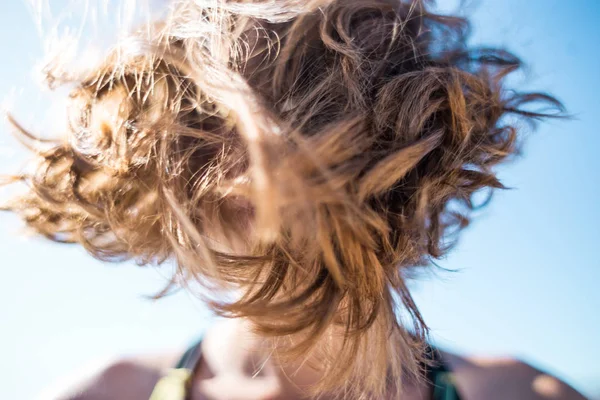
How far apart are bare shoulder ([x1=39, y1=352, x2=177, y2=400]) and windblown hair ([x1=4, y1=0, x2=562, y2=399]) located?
0.44 meters

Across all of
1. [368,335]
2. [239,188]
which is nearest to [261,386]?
[368,335]

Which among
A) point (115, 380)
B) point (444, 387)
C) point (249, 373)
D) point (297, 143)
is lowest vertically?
point (115, 380)

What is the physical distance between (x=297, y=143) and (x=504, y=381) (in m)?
0.95

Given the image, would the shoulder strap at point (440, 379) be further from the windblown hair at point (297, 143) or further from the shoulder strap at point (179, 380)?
the shoulder strap at point (179, 380)

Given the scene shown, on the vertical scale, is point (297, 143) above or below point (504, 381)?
above

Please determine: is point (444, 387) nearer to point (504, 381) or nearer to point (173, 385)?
point (504, 381)

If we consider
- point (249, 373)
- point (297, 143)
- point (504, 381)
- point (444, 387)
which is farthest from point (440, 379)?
point (297, 143)

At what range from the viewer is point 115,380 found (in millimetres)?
1227

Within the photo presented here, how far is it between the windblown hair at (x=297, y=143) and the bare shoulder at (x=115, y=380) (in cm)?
44

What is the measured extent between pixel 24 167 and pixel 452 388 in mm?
1097

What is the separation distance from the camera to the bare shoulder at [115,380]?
1.18 metres

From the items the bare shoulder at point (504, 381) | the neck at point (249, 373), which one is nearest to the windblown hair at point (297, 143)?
the neck at point (249, 373)

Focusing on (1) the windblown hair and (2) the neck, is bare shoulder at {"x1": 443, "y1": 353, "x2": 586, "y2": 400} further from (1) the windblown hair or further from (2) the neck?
(1) the windblown hair

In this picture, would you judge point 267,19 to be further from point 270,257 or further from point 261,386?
point 261,386
